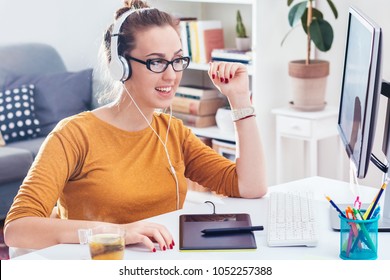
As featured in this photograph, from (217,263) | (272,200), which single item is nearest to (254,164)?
(272,200)

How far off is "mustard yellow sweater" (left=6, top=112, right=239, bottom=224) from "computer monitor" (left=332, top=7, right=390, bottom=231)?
0.36 metres

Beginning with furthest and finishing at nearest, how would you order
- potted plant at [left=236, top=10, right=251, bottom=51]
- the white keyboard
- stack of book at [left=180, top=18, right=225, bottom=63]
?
stack of book at [left=180, top=18, right=225, bottom=63] → potted plant at [left=236, top=10, right=251, bottom=51] → the white keyboard

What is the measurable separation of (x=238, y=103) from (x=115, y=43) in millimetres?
351

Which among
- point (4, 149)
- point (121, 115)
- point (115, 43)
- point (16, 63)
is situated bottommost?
point (4, 149)

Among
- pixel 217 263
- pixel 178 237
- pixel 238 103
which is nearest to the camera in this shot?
pixel 217 263

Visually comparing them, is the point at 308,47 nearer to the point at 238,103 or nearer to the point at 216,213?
the point at 238,103

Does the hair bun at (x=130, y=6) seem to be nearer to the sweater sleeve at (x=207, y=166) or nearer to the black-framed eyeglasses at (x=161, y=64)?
the black-framed eyeglasses at (x=161, y=64)

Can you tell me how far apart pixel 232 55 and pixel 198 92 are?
0.99 feet

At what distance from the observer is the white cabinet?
13.0 ft

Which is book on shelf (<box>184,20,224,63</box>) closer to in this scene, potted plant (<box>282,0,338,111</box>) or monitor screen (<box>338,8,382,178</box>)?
potted plant (<box>282,0,338,111</box>)

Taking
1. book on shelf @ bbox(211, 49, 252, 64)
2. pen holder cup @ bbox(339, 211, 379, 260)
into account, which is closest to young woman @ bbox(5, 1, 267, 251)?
pen holder cup @ bbox(339, 211, 379, 260)

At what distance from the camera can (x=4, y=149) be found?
3.79 metres

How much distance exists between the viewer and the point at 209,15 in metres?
4.29

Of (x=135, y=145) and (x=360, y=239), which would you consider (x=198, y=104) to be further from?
(x=360, y=239)
